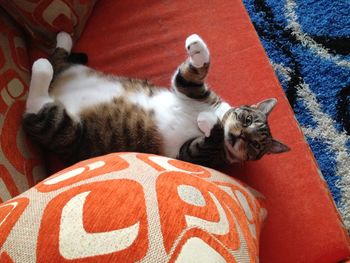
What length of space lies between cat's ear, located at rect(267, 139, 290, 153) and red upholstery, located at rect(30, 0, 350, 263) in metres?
0.02

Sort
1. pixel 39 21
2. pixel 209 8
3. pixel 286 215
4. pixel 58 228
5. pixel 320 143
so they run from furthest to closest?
1. pixel 320 143
2. pixel 209 8
3. pixel 39 21
4. pixel 286 215
5. pixel 58 228

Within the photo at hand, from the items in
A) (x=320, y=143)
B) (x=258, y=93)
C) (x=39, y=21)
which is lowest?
(x=320, y=143)

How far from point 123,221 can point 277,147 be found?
2.03 feet

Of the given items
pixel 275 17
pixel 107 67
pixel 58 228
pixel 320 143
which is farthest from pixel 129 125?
pixel 275 17

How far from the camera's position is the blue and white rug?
1479 mm

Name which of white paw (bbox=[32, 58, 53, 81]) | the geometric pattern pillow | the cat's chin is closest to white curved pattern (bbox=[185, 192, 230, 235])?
the geometric pattern pillow

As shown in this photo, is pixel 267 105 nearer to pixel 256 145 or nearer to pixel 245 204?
pixel 256 145

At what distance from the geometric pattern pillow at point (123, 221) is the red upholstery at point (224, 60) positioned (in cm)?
37

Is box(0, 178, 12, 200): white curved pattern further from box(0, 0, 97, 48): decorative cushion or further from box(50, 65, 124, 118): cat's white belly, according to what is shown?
box(0, 0, 97, 48): decorative cushion

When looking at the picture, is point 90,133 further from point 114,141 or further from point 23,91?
point 23,91

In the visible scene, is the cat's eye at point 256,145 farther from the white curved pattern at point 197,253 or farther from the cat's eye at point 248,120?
the white curved pattern at point 197,253

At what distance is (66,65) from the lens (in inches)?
45.8

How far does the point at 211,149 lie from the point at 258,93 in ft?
0.70

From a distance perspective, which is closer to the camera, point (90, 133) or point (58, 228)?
point (58, 228)
